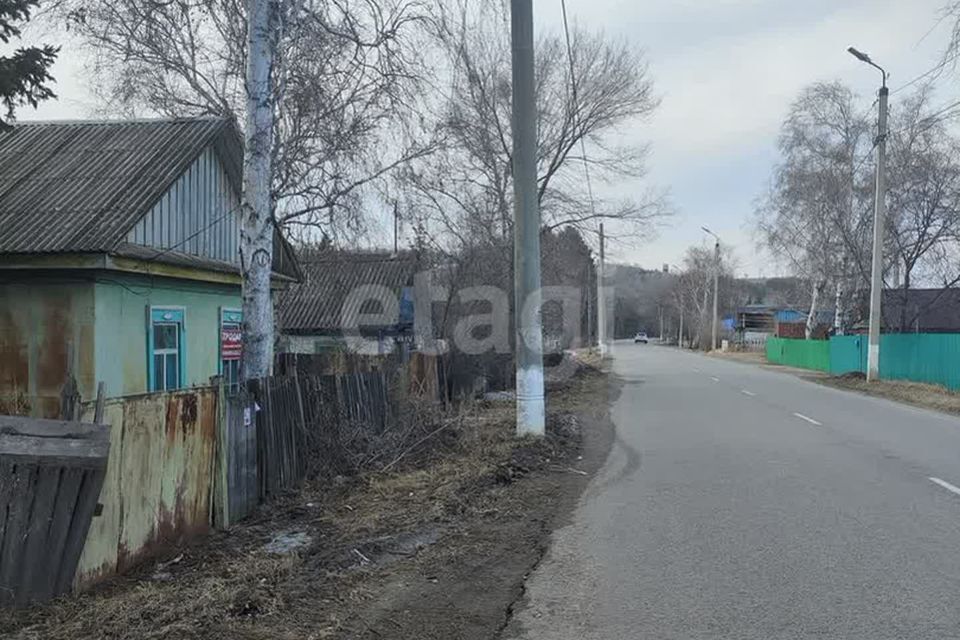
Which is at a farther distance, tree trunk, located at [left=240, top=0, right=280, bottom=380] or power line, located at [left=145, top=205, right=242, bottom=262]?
power line, located at [left=145, top=205, right=242, bottom=262]

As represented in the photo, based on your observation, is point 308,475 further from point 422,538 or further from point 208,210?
point 208,210

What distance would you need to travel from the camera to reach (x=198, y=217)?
13227mm

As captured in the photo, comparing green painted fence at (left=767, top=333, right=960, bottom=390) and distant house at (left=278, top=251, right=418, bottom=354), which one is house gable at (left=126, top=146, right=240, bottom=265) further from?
green painted fence at (left=767, top=333, right=960, bottom=390)

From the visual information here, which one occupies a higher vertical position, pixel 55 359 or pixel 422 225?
pixel 422 225

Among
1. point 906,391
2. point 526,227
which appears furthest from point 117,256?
point 906,391

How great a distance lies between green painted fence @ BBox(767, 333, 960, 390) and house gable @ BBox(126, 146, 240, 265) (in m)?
21.8

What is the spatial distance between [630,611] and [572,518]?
9.19 feet

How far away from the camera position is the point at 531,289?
1231 centimetres

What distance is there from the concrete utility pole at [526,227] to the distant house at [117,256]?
4.88 metres

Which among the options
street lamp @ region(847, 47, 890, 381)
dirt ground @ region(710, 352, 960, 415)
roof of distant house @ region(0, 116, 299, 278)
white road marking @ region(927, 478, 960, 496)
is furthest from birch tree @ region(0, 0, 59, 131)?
street lamp @ region(847, 47, 890, 381)

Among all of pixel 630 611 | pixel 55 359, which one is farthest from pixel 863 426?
pixel 55 359

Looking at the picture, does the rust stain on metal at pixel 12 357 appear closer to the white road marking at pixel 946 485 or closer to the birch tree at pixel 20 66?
the birch tree at pixel 20 66

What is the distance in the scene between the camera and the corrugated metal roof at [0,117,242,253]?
35.0 ft

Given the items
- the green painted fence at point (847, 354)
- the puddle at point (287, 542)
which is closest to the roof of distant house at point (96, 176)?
the puddle at point (287, 542)
